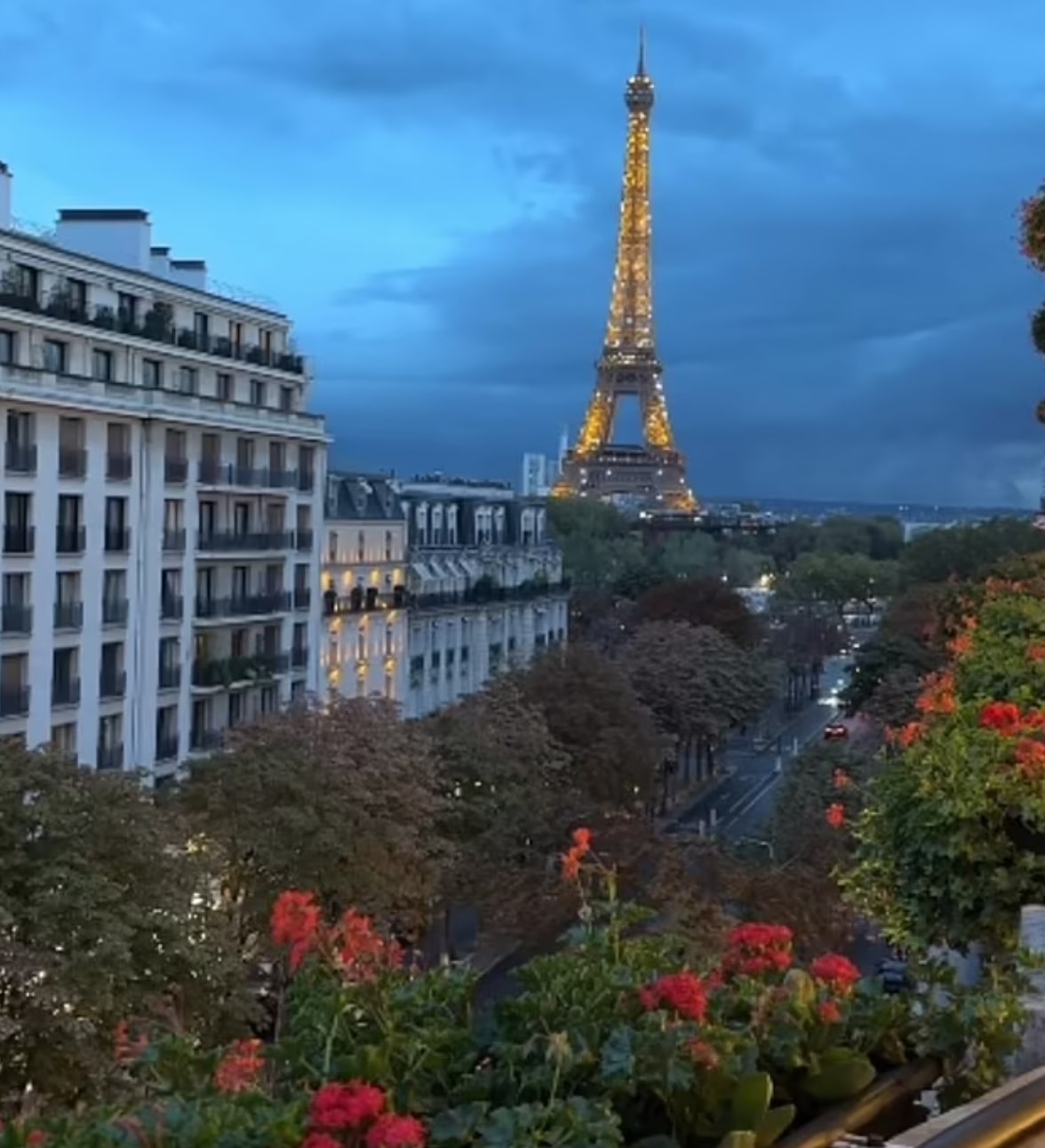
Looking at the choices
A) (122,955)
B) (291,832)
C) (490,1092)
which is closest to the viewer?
(490,1092)

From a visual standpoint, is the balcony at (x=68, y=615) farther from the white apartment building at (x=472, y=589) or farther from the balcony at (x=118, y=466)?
the white apartment building at (x=472, y=589)

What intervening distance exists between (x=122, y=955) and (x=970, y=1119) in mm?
16345

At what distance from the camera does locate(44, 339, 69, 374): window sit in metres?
38.9

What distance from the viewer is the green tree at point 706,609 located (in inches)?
3191

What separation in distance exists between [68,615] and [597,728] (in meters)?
16.0

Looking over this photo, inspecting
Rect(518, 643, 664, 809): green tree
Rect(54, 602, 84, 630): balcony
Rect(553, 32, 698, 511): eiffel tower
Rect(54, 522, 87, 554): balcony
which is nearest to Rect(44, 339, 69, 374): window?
Rect(54, 522, 87, 554): balcony

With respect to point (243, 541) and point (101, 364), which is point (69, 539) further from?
point (243, 541)

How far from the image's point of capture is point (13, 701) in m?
36.9

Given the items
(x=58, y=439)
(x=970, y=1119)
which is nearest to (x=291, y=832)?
(x=58, y=439)

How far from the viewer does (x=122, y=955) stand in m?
19.8

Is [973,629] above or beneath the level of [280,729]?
above

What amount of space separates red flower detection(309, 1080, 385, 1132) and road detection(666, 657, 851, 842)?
3876 centimetres

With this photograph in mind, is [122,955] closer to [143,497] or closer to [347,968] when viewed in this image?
[347,968]

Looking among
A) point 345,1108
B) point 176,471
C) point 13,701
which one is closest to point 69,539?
point 13,701
